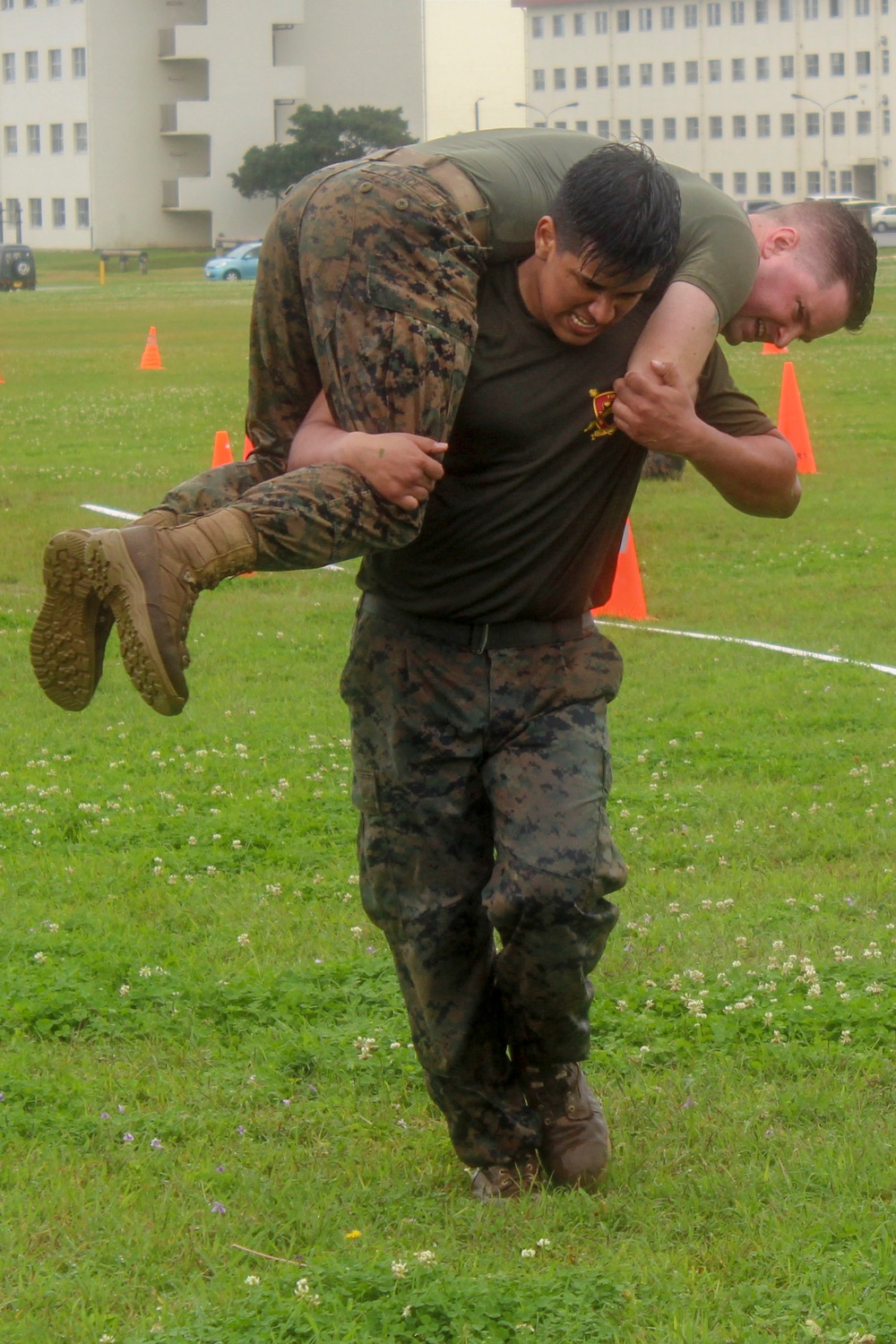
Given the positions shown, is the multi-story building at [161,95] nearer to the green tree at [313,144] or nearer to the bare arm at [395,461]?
the green tree at [313,144]

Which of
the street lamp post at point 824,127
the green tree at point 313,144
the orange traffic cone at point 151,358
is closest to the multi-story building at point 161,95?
the green tree at point 313,144

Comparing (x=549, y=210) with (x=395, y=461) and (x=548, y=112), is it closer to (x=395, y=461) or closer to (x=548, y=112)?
(x=395, y=461)

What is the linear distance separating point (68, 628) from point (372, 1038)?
6.01 feet

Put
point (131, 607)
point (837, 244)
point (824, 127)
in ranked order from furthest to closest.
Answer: point (824, 127)
point (837, 244)
point (131, 607)

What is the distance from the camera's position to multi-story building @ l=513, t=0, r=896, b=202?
4269 inches

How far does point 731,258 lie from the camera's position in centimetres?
386

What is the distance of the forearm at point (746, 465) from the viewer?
3.87 meters

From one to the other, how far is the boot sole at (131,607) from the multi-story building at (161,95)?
93.9m

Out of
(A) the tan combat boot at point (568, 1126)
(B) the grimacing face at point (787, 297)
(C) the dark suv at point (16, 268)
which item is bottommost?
(A) the tan combat boot at point (568, 1126)

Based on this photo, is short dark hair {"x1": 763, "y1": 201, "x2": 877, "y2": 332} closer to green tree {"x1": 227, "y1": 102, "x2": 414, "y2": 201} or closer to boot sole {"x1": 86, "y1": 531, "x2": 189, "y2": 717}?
boot sole {"x1": 86, "y1": 531, "x2": 189, "y2": 717}

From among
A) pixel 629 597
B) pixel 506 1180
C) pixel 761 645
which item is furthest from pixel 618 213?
pixel 629 597

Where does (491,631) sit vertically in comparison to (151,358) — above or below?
below

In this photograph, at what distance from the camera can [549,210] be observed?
150 inches

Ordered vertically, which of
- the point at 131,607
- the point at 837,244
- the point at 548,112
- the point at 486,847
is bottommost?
the point at 486,847
